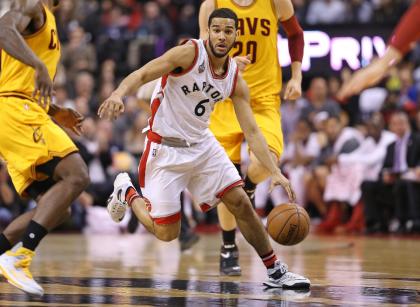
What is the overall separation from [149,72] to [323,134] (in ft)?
30.3

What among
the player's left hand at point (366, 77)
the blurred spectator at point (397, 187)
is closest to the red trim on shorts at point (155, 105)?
the player's left hand at point (366, 77)

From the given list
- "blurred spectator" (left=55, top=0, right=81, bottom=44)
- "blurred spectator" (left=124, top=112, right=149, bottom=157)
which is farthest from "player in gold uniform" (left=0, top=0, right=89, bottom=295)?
"blurred spectator" (left=55, top=0, right=81, bottom=44)

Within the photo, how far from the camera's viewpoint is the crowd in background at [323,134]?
1504 centimetres

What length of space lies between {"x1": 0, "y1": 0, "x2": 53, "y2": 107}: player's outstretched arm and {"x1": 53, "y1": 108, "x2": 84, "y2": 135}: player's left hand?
3.10 ft

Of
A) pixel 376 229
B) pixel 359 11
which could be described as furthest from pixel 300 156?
pixel 359 11

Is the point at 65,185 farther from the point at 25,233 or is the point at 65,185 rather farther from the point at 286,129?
the point at 286,129

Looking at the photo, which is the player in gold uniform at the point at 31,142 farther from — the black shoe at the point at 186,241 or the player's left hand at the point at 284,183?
the black shoe at the point at 186,241

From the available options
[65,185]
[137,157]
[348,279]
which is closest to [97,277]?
[65,185]

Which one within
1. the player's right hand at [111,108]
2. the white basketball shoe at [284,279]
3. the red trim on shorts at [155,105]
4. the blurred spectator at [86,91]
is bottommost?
the white basketball shoe at [284,279]

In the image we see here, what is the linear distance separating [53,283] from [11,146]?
1034 millimetres

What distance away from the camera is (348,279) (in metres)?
7.93

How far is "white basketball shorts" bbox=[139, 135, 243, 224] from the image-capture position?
7.55m

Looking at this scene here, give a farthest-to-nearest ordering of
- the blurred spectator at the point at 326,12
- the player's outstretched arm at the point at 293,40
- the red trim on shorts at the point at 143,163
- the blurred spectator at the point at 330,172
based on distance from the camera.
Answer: the blurred spectator at the point at 326,12 < the blurred spectator at the point at 330,172 < the player's outstretched arm at the point at 293,40 < the red trim on shorts at the point at 143,163

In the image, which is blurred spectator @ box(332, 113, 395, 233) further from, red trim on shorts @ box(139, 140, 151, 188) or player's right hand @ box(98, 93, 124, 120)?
player's right hand @ box(98, 93, 124, 120)
